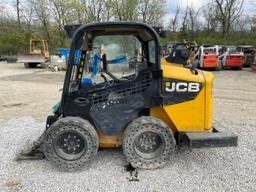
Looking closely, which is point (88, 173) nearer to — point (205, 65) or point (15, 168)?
point (15, 168)

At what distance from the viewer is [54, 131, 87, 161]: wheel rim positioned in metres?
3.36

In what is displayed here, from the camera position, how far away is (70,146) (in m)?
3.40

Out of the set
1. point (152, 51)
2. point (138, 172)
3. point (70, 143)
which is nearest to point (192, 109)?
point (152, 51)

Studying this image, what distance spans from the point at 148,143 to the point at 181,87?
0.93 meters

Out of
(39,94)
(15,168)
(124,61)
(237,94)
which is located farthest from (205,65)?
(15,168)

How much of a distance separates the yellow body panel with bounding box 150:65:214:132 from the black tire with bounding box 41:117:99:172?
1.10 meters

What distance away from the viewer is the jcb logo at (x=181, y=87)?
10.9ft

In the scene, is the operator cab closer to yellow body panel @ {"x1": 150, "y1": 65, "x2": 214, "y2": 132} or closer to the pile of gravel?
yellow body panel @ {"x1": 150, "y1": 65, "x2": 214, "y2": 132}

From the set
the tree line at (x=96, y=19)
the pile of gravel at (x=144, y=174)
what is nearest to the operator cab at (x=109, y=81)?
the pile of gravel at (x=144, y=174)

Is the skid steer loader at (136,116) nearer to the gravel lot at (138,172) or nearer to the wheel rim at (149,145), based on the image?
the wheel rim at (149,145)

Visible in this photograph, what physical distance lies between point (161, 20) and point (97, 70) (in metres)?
31.0

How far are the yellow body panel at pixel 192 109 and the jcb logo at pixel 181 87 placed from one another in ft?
0.23

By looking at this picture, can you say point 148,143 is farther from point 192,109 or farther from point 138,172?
point 192,109

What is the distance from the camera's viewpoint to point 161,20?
32.7 meters
